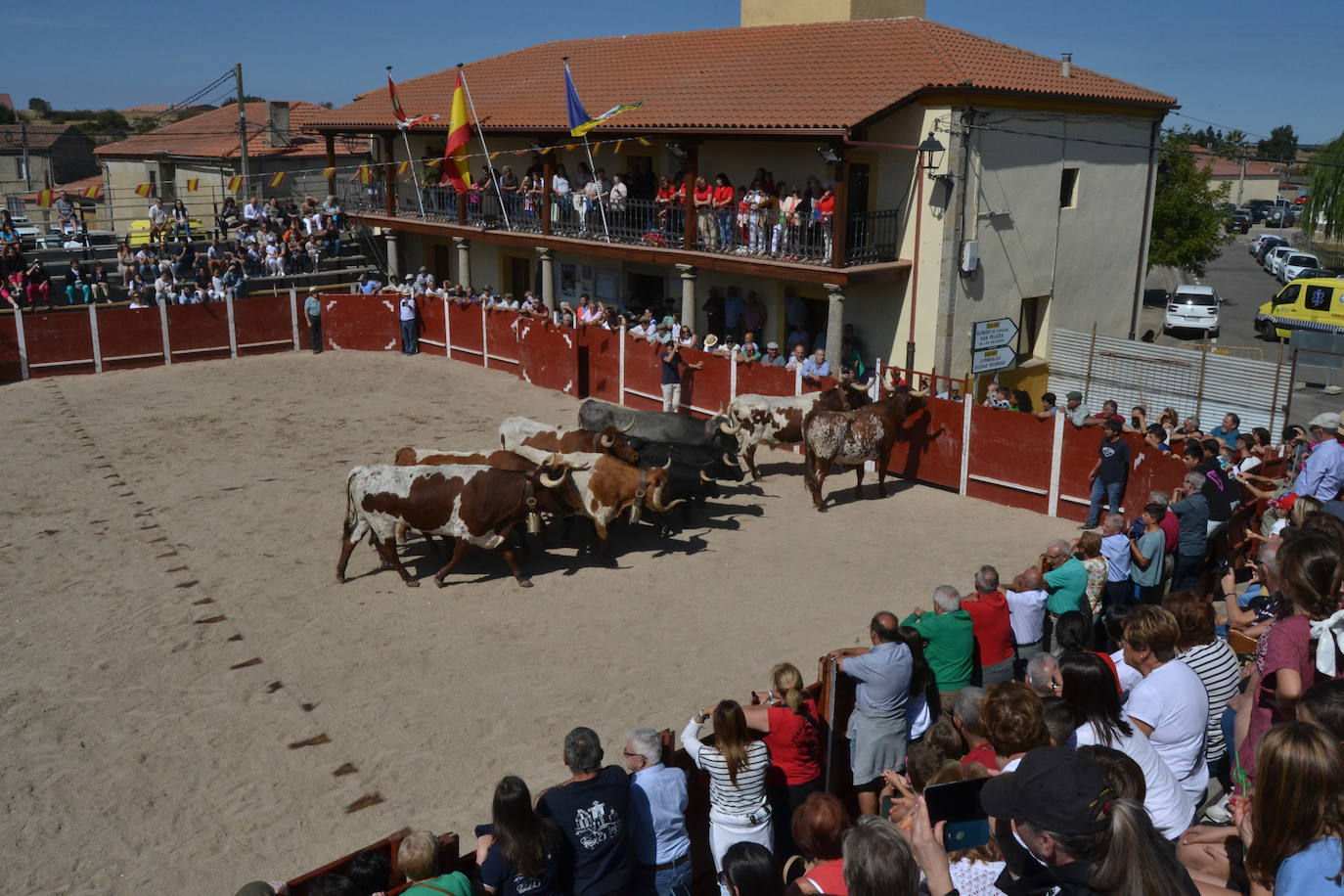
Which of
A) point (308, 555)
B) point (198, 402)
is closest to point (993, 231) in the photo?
point (308, 555)

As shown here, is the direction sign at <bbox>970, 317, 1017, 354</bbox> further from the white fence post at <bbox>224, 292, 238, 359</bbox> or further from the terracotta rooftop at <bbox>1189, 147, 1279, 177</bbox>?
the terracotta rooftop at <bbox>1189, 147, 1279, 177</bbox>

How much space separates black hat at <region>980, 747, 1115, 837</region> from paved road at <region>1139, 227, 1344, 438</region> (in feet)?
56.2

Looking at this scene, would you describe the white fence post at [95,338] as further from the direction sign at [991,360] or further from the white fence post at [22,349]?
the direction sign at [991,360]

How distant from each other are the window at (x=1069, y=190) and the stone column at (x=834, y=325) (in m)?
5.80

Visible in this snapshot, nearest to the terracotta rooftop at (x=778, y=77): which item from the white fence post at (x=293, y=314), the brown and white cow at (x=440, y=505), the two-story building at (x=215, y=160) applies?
the white fence post at (x=293, y=314)

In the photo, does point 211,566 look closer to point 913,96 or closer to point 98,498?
point 98,498

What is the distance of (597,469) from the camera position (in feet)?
43.7

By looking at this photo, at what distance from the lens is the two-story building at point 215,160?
38562mm

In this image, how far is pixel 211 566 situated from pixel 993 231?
583 inches

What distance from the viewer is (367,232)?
32.4 metres

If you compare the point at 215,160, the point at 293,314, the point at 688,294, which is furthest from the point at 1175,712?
the point at 215,160

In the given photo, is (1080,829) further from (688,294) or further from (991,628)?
(688,294)

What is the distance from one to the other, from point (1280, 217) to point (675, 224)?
68.0 metres

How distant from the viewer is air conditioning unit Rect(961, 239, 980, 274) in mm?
19922
